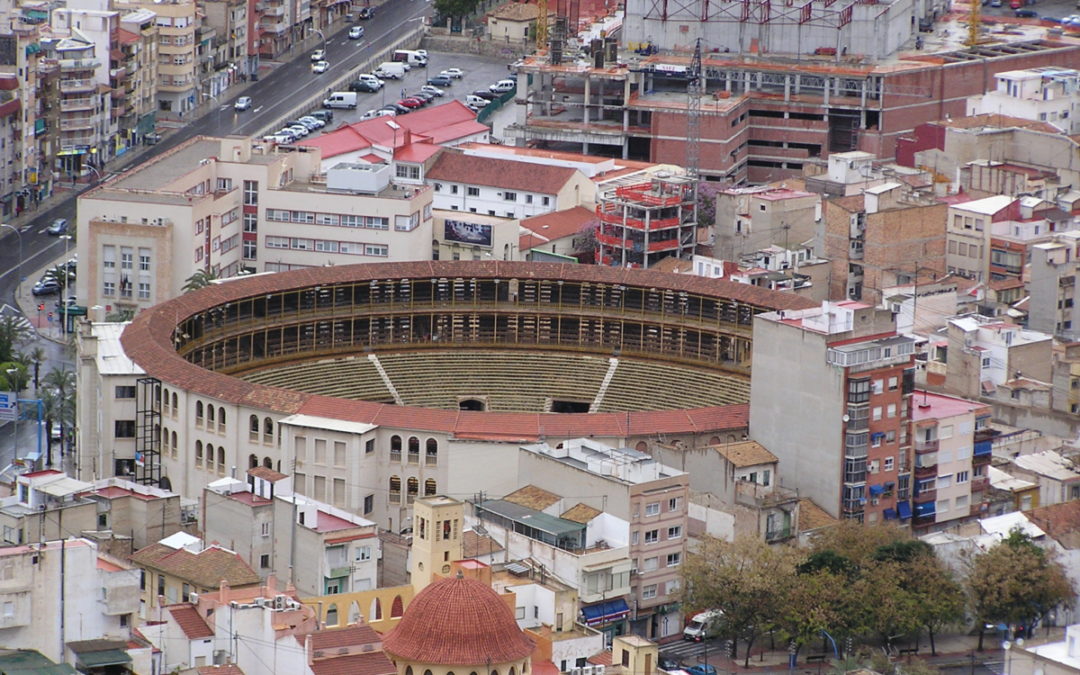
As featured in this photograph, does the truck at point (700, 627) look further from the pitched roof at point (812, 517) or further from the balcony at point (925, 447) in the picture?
the balcony at point (925, 447)

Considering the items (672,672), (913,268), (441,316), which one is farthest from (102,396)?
(913,268)

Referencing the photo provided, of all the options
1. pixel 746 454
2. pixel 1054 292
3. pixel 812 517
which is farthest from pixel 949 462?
pixel 1054 292

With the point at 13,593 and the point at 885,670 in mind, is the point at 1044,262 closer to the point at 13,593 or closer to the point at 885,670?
the point at 885,670

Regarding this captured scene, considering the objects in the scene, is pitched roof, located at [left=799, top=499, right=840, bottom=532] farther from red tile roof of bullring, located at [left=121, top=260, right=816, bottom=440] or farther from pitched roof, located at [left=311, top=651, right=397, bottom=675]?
pitched roof, located at [left=311, top=651, right=397, bottom=675]

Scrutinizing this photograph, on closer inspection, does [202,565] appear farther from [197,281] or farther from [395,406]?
[197,281]

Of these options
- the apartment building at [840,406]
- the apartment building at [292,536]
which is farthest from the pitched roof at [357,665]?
the apartment building at [840,406]

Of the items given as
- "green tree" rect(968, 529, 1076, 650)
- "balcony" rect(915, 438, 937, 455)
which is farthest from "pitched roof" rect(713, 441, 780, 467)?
"green tree" rect(968, 529, 1076, 650)
